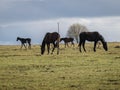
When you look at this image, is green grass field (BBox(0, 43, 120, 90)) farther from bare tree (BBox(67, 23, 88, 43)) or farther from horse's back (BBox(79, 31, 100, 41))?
bare tree (BBox(67, 23, 88, 43))

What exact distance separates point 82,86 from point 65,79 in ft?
8.39

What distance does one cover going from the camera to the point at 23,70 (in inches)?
1040

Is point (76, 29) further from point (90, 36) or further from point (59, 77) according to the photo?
point (59, 77)

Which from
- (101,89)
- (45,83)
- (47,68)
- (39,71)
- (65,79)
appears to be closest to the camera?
(101,89)

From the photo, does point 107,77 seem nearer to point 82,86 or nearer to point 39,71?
point 82,86

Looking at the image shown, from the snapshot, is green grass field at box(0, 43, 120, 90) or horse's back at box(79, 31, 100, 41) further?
horse's back at box(79, 31, 100, 41)

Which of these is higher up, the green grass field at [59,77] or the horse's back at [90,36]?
the horse's back at [90,36]

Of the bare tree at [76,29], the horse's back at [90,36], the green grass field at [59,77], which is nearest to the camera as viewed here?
the green grass field at [59,77]

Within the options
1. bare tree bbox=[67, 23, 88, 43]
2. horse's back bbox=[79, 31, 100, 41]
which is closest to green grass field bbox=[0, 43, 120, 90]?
horse's back bbox=[79, 31, 100, 41]

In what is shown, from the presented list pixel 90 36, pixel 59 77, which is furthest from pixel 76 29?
pixel 59 77

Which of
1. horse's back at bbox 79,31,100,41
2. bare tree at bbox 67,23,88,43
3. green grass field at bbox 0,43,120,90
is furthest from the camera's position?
bare tree at bbox 67,23,88,43

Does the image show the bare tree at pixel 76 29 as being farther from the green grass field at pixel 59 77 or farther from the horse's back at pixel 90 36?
the green grass field at pixel 59 77

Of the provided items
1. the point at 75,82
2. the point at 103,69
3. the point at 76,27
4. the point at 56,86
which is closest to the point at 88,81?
the point at 75,82

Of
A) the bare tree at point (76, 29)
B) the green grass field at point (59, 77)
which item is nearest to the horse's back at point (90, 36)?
the green grass field at point (59, 77)
